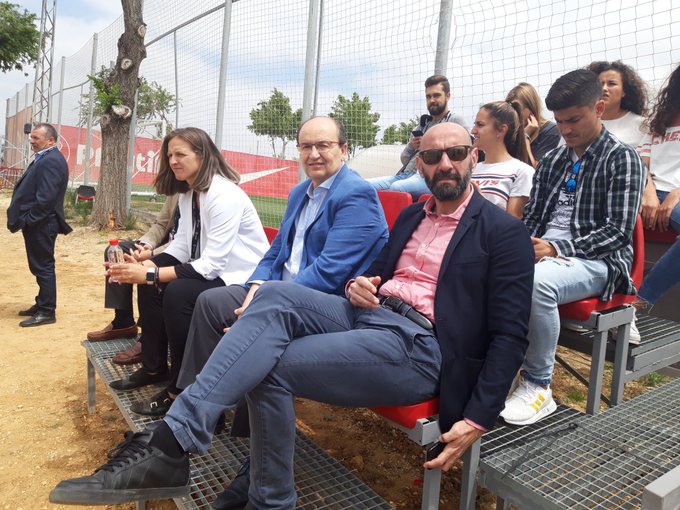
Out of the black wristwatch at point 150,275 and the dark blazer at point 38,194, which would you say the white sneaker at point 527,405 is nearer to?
the black wristwatch at point 150,275

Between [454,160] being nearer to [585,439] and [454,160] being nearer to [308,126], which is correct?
[308,126]

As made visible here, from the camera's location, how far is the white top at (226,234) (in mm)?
2812

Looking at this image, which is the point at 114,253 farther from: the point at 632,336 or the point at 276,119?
the point at 276,119

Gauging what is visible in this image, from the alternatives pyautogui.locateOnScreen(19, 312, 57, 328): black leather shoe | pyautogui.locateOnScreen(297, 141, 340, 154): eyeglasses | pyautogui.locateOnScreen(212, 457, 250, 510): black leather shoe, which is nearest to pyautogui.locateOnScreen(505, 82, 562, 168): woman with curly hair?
pyautogui.locateOnScreen(297, 141, 340, 154): eyeglasses

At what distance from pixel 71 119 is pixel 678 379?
18772 millimetres

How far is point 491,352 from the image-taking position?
5.75 feet

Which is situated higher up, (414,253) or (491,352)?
(414,253)

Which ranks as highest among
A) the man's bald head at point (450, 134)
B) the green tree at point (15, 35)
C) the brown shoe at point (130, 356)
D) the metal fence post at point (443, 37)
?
the green tree at point (15, 35)

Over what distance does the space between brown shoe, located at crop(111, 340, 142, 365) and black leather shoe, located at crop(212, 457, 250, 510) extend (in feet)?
4.95

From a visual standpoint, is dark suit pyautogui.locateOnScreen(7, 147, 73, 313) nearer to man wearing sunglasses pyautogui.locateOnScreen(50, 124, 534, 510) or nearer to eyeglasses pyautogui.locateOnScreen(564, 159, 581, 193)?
man wearing sunglasses pyautogui.locateOnScreen(50, 124, 534, 510)

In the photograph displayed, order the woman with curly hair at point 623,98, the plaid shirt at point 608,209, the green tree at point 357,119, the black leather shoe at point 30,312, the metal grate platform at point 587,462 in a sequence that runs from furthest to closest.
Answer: the black leather shoe at point 30,312
the green tree at point 357,119
the woman with curly hair at point 623,98
the plaid shirt at point 608,209
the metal grate platform at point 587,462

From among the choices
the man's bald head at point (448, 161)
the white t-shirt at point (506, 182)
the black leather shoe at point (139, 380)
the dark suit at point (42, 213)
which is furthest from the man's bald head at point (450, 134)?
the dark suit at point (42, 213)

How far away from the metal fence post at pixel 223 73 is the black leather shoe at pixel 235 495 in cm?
499

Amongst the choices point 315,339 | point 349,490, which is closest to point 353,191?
point 315,339
